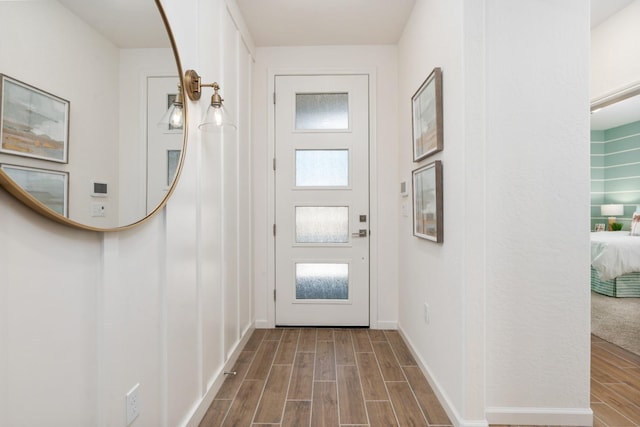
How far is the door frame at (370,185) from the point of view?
10.2 ft

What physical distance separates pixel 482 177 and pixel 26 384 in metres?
1.81

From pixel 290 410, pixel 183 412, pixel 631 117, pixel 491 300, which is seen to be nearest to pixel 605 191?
pixel 631 117

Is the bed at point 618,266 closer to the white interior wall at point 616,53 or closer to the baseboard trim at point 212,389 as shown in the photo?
the white interior wall at point 616,53

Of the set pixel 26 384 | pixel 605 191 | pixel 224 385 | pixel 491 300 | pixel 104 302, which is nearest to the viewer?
pixel 26 384

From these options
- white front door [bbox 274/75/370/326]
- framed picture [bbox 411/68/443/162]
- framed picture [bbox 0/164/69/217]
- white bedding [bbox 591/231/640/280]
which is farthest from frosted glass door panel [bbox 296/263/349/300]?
white bedding [bbox 591/231/640/280]

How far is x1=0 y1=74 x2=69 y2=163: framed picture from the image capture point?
690 millimetres

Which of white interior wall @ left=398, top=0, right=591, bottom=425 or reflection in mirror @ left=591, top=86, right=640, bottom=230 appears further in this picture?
reflection in mirror @ left=591, top=86, right=640, bottom=230

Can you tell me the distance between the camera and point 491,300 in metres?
1.68

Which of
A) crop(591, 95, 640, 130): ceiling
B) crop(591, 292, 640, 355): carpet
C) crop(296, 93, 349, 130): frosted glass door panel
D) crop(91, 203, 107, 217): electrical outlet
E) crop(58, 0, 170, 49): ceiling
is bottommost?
crop(591, 292, 640, 355): carpet

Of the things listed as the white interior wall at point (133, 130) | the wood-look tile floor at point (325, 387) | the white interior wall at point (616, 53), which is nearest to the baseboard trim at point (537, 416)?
the wood-look tile floor at point (325, 387)

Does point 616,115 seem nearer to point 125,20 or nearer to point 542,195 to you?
point 542,195

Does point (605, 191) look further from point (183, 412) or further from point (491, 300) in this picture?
point (183, 412)

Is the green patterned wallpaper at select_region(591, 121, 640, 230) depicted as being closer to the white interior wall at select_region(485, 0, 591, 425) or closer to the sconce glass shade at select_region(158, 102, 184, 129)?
the white interior wall at select_region(485, 0, 591, 425)

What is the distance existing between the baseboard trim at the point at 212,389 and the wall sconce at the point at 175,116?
1.37m
